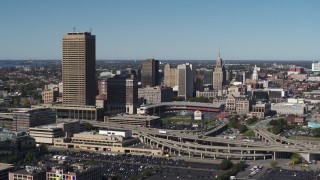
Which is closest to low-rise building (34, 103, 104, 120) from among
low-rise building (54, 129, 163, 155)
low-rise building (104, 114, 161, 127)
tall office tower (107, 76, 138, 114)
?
low-rise building (104, 114, 161, 127)

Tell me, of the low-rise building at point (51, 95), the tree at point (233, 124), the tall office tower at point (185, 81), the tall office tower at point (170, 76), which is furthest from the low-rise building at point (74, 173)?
the tall office tower at point (170, 76)

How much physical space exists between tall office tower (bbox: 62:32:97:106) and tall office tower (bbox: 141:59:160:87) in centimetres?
4486

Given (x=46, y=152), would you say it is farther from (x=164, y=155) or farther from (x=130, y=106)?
(x=130, y=106)

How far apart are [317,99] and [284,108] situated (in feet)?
81.6

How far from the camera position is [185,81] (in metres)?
137

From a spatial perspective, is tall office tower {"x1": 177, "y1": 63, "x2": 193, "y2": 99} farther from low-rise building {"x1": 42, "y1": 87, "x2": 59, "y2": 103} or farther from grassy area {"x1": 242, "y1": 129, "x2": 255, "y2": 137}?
grassy area {"x1": 242, "y1": 129, "x2": 255, "y2": 137}

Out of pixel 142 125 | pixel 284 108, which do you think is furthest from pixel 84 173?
pixel 284 108

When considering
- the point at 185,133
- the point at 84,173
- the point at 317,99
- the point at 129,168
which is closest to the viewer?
the point at 84,173

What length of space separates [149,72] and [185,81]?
436 inches

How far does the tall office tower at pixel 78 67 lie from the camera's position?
93.8 meters

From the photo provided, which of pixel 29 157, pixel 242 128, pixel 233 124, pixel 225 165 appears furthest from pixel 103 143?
pixel 233 124

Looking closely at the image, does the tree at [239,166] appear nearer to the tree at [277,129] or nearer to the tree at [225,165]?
the tree at [225,165]

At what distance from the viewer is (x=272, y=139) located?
7281cm

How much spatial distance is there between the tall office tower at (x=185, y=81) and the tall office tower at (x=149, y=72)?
7506 mm
